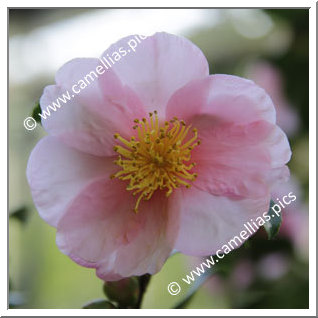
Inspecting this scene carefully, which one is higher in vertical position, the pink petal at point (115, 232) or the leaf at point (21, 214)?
the leaf at point (21, 214)

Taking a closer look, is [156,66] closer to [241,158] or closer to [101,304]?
[241,158]

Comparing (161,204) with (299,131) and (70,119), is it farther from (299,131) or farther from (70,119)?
(299,131)

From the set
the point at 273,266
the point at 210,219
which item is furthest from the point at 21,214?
the point at 273,266

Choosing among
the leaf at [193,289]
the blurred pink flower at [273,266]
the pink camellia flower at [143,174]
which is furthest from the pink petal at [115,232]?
the blurred pink flower at [273,266]

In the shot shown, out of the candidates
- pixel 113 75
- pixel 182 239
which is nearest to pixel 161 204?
pixel 182 239

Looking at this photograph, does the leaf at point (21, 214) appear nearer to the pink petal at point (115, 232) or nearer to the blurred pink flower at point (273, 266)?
the pink petal at point (115, 232)

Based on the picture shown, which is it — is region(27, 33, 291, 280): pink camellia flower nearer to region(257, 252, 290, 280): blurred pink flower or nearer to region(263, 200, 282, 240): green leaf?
region(263, 200, 282, 240): green leaf
